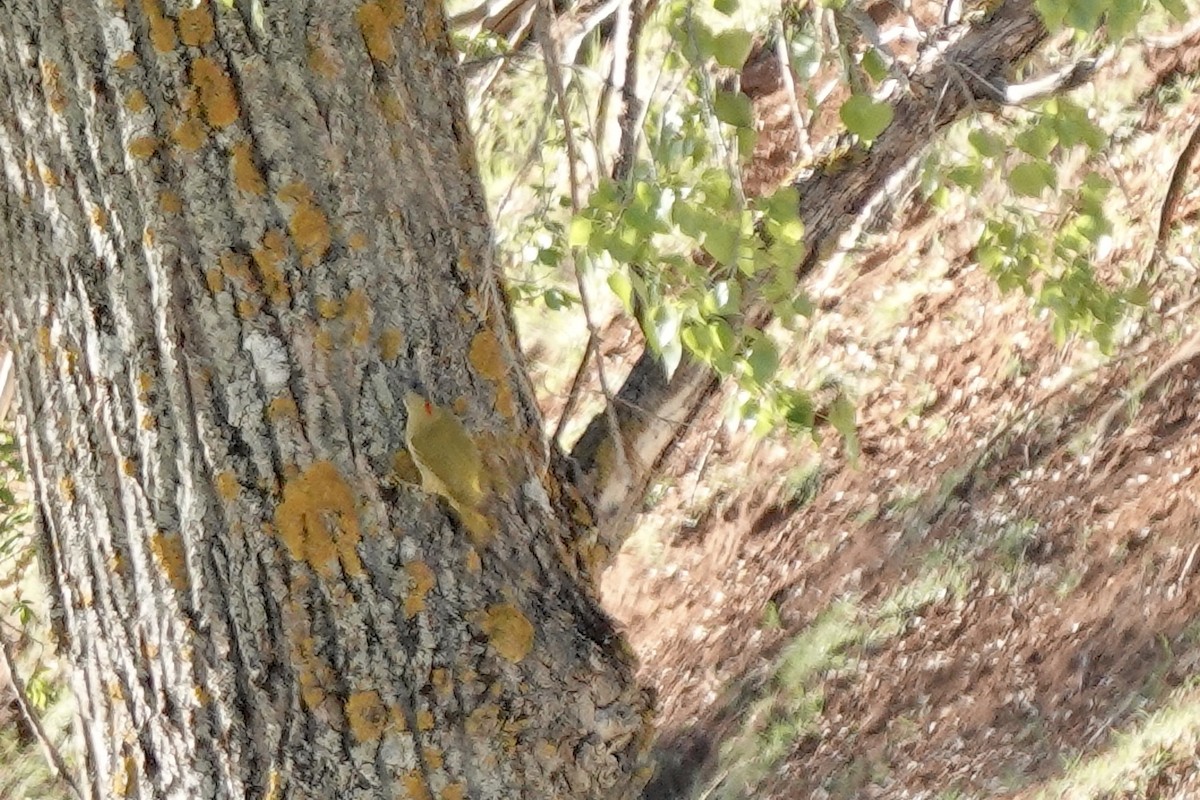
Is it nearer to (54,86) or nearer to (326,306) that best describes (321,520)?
(326,306)

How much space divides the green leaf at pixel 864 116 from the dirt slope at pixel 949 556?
1732 millimetres

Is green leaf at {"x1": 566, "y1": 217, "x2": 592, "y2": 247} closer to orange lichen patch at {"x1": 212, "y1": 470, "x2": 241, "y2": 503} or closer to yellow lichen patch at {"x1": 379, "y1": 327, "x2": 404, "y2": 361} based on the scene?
yellow lichen patch at {"x1": 379, "y1": 327, "x2": 404, "y2": 361}

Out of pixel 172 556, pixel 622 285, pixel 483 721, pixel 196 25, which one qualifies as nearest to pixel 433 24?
pixel 196 25

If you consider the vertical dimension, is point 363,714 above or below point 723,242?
below

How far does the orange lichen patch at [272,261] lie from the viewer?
3.36 feet

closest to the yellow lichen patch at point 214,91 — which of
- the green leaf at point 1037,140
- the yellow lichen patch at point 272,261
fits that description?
the yellow lichen patch at point 272,261

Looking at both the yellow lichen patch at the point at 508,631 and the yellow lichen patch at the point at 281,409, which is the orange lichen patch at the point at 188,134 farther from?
the yellow lichen patch at the point at 508,631

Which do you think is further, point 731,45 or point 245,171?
point 731,45

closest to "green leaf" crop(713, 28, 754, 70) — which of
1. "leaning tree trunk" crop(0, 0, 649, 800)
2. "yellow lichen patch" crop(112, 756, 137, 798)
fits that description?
"leaning tree trunk" crop(0, 0, 649, 800)

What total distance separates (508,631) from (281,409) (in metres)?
0.29

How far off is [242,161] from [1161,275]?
284 cm

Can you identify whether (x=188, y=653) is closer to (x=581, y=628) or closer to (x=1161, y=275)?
(x=581, y=628)

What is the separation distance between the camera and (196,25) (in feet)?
3.27

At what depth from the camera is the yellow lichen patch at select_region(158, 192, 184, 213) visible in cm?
100
